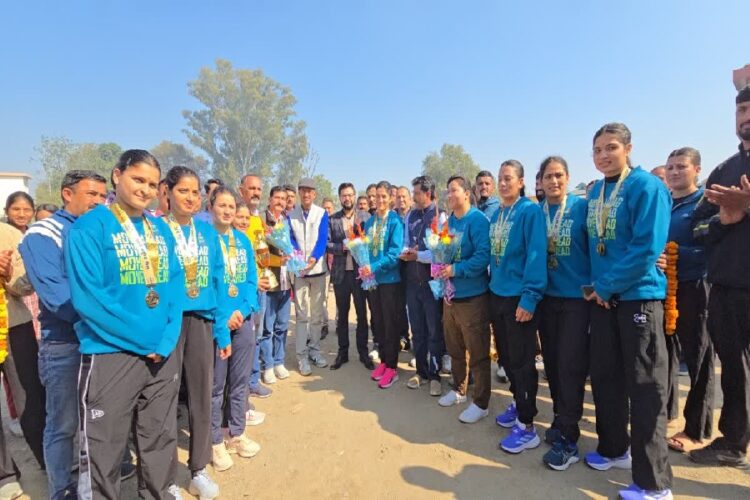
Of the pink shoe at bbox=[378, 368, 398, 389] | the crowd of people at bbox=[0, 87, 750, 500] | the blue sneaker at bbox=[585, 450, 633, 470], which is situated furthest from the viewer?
the pink shoe at bbox=[378, 368, 398, 389]

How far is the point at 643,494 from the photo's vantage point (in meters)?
2.53

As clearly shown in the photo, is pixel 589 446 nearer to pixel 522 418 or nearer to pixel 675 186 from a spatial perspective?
pixel 522 418

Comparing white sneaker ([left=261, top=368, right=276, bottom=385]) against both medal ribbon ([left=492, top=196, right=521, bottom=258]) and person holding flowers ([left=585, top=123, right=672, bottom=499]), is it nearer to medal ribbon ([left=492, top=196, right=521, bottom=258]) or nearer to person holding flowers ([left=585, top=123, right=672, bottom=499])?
medal ribbon ([left=492, top=196, right=521, bottom=258])

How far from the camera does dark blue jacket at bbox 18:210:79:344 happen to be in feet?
8.19

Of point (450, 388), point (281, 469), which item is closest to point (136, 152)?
point (281, 469)

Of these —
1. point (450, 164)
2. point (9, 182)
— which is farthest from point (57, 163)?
point (450, 164)

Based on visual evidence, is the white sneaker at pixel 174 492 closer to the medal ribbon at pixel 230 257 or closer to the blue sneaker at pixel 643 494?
the medal ribbon at pixel 230 257

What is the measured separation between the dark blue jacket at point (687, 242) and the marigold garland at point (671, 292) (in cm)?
11

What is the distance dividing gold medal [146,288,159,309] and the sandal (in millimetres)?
4467

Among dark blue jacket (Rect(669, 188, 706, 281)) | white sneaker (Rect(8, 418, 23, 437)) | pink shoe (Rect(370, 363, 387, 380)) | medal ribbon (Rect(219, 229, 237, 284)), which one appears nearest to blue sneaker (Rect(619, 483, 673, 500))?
dark blue jacket (Rect(669, 188, 706, 281))

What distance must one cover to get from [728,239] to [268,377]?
17.1 ft

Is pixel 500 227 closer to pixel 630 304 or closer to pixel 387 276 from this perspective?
pixel 630 304

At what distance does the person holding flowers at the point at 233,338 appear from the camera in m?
3.24

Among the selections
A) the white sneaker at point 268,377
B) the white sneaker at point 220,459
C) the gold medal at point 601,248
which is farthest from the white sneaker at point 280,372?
the gold medal at point 601,248
